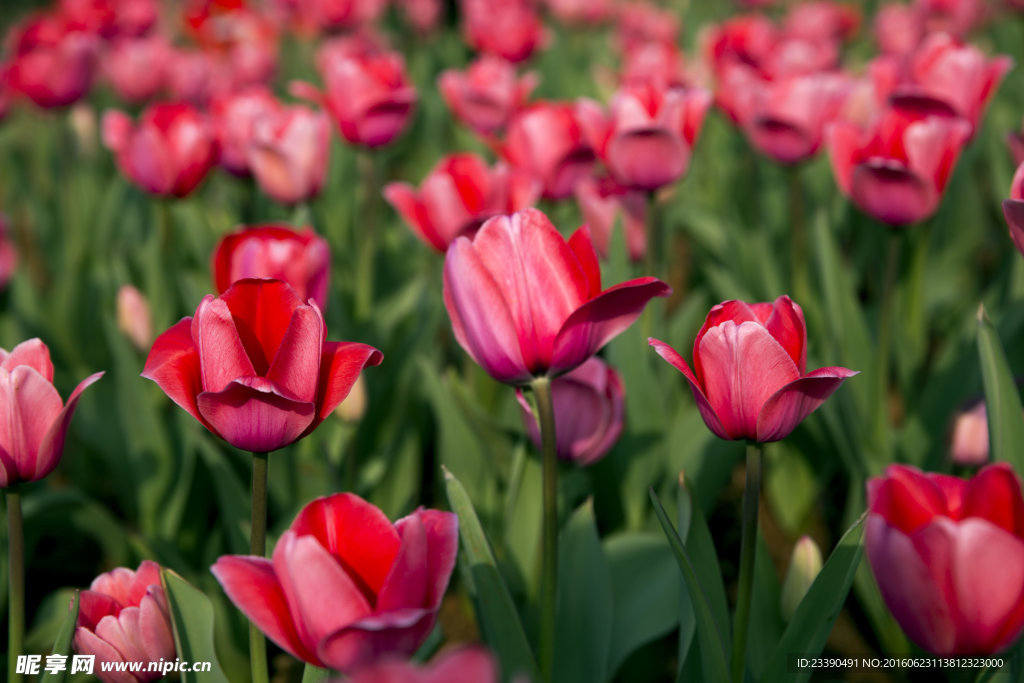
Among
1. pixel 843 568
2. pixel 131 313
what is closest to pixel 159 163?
pixel 131 313

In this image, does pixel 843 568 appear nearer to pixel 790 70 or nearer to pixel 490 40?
pixel 790 70

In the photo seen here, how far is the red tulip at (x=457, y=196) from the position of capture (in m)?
1.45

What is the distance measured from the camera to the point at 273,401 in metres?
0.80

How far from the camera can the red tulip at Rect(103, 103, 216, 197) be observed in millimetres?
1853

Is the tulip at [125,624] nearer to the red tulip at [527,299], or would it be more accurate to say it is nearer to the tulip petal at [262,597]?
the tulip petal at [262,597]

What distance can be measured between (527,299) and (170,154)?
4.22 ft

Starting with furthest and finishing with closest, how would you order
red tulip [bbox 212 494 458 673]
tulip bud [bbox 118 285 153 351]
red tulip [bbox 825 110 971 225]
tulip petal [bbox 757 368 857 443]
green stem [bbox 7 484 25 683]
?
tulip bud [bbox 118 285 153 351] → red tulip [bbox 825 110 971 225] → green stem [bbox 7 484 25 683] → tulip petal [bbox 757 368 857 443] → red tulip [bbox 212 494 458 673]

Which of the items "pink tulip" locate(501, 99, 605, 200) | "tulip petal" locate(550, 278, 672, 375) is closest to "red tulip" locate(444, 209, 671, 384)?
"tulip petal" locate(550, 278, 672, 375)

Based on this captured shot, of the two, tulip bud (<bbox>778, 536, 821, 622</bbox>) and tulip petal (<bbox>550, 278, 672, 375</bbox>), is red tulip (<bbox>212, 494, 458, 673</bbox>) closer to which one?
tulip petal (<bbox>550, 278, 672, 375</bbox>)

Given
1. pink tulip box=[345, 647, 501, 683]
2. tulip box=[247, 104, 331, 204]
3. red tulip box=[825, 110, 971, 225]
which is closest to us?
pink tulip box=[345, 647, 501, 683]

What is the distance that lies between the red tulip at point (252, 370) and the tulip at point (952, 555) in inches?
17.5

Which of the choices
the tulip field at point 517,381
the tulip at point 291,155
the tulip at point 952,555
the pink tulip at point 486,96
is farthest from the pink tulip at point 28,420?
the pink tulip at point 486,96

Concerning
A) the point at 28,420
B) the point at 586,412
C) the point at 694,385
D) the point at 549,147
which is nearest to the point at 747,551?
the point at 694,385

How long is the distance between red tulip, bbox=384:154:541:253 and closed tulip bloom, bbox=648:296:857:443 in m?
0.65
